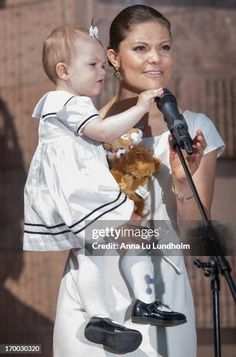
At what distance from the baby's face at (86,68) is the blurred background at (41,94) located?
0.28 ft

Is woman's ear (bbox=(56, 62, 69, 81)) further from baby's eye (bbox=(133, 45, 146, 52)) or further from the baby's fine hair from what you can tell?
baby's eye (bbox=(133, 45, 146, 52))

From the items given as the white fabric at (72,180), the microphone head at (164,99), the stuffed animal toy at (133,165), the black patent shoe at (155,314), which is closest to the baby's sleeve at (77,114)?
the white fabric at (72,180)

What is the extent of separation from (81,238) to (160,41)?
0.59 meters

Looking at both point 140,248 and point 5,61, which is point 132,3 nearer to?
point 5,61

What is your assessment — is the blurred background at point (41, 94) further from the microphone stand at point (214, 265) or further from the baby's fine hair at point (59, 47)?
the microphone stand at point (214, 265)

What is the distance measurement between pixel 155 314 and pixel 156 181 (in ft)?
1.15

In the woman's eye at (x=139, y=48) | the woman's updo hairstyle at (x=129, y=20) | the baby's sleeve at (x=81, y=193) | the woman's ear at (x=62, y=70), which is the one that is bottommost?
the baby's sleeve at (x=81, y=193)

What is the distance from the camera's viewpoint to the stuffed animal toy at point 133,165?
2242 millimetres

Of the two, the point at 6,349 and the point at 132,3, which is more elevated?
the point at 132,3

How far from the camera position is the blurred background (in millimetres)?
2408

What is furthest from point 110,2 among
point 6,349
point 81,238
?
point 6,349

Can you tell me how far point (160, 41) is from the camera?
2.34 meters

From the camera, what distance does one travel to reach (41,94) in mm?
2432

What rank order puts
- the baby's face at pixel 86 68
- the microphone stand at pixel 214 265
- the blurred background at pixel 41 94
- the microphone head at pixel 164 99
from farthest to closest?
the blurred background at pixel 41 94, the baby's face at pixel 86 68, the microphone head at pixel 164 99, the microphone stand at pixel 214 265
